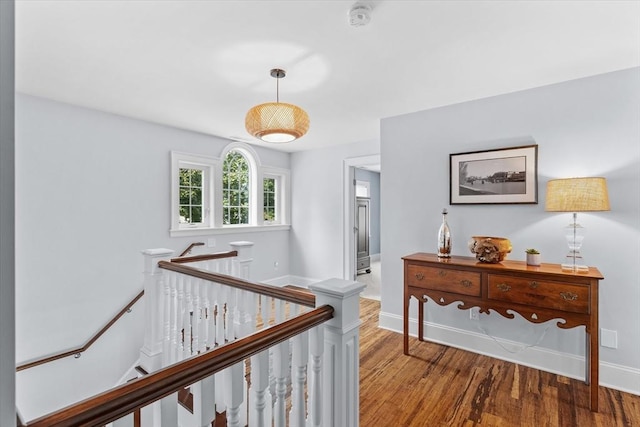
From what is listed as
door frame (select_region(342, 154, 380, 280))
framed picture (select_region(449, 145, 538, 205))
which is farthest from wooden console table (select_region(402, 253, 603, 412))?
door frame (select_region(342, 154, 380, 280))

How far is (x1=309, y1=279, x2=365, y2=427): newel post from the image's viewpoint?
126 cm

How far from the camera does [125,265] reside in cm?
357

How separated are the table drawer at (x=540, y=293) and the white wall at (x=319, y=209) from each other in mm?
2760

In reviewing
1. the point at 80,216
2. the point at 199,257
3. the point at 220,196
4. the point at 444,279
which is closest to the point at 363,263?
the point at 220,196

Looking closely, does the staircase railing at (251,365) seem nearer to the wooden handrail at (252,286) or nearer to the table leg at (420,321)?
the wooden handrail at (252,286)

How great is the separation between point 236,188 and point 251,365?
13.3 feet

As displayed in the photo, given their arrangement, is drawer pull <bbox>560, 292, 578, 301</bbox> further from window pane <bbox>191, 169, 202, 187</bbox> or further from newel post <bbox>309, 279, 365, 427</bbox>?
window pane <bbox>191, 169, 202, 187</bbox>

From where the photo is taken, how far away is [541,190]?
8.82 ft

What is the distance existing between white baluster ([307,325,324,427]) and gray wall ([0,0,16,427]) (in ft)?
2.95

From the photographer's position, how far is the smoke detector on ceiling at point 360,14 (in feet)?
5.50

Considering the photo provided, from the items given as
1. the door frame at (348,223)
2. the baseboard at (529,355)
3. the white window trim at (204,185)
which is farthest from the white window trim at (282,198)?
the baseboard at (529,355)

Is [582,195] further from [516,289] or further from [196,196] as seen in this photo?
[196,196]

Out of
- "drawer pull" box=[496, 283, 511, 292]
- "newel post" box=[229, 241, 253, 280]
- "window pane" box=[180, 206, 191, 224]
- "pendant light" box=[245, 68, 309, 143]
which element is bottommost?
"drawer pull" box=[496, 283, 511, 292]

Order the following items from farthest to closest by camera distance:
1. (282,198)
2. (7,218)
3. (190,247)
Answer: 1. (282,198)
2. (190,247)
3. (7,218)
